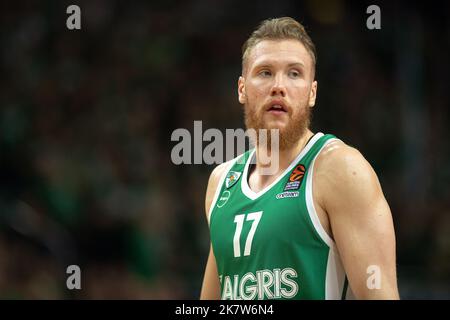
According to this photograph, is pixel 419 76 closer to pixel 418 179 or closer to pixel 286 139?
pixel 418 179

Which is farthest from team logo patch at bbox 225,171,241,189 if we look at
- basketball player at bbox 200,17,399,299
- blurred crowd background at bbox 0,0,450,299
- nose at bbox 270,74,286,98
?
blurred crowd background at bbox 0,0,450,299

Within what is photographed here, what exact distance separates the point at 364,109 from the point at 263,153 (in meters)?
5.56

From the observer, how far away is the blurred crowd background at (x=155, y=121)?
866 cm

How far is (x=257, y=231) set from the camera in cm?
403

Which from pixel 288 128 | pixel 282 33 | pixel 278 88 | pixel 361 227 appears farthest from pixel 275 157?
pixel 361 227

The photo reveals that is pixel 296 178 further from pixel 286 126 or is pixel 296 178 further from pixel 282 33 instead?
pixel 282 33

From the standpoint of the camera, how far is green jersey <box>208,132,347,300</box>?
150 inches

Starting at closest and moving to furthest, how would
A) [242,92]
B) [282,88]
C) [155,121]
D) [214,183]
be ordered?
[282,88], [242,92], [214,183], [155,121]

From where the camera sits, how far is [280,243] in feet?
12.8

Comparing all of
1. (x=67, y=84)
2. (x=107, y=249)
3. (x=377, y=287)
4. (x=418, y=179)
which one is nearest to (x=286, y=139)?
(x=377, y=287)

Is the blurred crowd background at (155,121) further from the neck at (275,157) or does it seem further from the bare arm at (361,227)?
the bare arm at (361,227)

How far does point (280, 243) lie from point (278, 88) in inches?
34.4

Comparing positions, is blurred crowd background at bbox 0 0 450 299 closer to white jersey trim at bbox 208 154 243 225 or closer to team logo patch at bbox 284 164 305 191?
white jersey trim at bbox 208 154 243 225

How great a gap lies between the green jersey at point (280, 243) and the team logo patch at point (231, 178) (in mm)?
175
